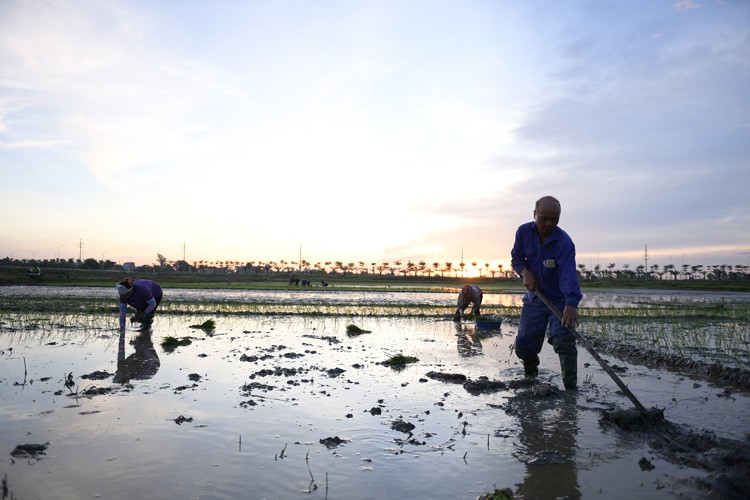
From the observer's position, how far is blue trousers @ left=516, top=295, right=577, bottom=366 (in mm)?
5471

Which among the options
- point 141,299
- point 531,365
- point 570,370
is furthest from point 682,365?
point 141,299

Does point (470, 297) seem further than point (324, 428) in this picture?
Yes

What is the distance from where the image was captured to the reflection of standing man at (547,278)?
537 cm

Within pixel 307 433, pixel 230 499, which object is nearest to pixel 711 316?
pixel 307 433

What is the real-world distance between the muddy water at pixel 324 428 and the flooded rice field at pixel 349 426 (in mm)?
16

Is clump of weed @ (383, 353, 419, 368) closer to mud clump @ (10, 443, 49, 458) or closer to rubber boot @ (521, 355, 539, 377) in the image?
rubber boot @ (521, 355, 539, 377)

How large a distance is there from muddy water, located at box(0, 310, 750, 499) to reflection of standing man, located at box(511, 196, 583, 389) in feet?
1.41

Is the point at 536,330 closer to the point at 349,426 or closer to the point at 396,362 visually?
the point at 396,362

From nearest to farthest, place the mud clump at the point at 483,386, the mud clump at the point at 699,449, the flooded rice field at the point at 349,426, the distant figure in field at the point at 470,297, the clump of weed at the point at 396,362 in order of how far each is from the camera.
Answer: the mud clump at the point at 699,449, the flooded rice field at the point at 349,426, the mud clump at the point at 483,386, the clump of weed at the point at 396,362, the distant figure in field at the point at 470,297

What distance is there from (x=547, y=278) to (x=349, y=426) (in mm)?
3004

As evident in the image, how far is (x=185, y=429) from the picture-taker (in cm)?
387

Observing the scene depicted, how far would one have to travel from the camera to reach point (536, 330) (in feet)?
19.1

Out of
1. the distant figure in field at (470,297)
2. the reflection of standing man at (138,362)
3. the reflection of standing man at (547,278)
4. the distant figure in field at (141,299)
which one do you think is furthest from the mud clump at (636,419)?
the distant figure in field at (141,299)

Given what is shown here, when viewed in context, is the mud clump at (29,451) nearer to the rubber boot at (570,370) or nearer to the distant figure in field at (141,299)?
the rubber boot at (570,370)
